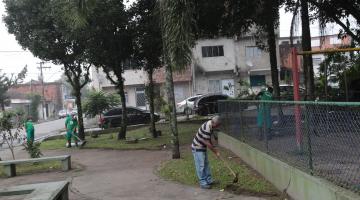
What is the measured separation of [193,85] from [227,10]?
93.6ft

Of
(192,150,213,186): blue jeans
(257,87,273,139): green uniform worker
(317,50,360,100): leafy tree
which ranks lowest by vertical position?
(192,150,213,186): blue jeans

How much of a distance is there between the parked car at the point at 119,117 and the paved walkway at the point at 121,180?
15401mm

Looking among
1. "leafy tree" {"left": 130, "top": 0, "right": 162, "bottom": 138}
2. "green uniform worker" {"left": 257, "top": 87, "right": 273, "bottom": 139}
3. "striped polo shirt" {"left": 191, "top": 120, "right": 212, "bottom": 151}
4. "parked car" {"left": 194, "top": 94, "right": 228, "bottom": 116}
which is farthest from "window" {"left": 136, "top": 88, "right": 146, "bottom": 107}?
"striped polo shirt" {"left": 191, "top": 120, "right": 212, "bottom": 151}

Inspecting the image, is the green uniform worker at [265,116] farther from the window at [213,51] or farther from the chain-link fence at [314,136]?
the window at [213,51]

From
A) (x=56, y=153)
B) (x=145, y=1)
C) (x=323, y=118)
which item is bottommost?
(x=56, y=153)

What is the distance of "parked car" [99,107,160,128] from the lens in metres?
35.3

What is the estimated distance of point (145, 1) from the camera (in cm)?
2206

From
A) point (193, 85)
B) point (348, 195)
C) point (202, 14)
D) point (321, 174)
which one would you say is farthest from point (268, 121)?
point (193, 85)

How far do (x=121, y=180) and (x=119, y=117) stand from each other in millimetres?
22894

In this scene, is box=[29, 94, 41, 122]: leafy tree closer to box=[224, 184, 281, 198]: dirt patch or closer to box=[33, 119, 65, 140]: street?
box=[33, 119, 65, 140]: street

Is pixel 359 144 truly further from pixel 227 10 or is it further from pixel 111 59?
pixel 111 59

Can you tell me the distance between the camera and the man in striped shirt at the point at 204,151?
10789 millimetres

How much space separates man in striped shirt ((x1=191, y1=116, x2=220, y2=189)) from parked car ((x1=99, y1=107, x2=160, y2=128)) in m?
24.5

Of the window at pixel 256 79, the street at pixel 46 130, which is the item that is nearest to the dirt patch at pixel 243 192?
the street at pixel 46 130
